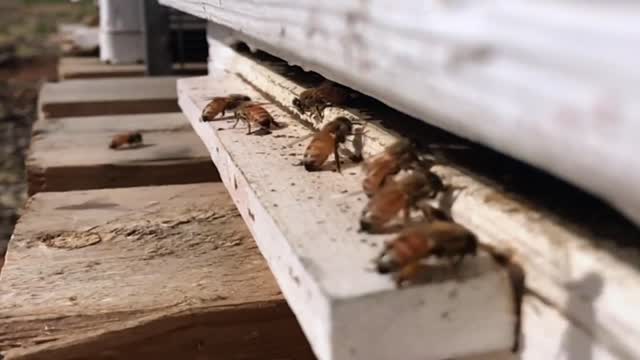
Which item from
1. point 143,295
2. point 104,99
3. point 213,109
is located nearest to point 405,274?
point 143,295

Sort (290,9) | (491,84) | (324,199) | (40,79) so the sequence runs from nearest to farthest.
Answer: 1. (491,84)
2. (290,9)
3. (324,199)
4. (40,79)

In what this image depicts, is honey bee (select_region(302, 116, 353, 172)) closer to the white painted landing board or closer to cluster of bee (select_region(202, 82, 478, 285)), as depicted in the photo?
cluster of bee (select_region(202, 82, 478, 285))

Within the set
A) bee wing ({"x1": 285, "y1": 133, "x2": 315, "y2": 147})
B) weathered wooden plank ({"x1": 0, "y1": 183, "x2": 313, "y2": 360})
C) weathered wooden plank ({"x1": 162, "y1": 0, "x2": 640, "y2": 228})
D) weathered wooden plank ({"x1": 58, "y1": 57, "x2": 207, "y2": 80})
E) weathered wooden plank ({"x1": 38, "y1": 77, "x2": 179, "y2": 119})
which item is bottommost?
weathered wooden plank ({"x1": 58, "y1": 57, "x2": 207, "y2": 80})

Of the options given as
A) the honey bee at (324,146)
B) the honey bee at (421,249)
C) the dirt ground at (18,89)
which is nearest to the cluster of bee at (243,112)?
the honey bee at (324,146)

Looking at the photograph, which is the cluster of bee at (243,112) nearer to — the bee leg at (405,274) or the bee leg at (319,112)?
the bee leg at (319,112)

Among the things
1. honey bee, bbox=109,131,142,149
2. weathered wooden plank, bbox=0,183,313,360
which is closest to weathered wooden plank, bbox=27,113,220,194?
honey bee, bbox=109,131,142,149

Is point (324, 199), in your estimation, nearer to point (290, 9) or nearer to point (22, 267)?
point (290, 9)

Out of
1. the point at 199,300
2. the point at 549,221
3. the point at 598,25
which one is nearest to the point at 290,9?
the point at 549,221
